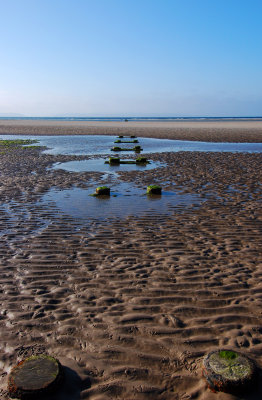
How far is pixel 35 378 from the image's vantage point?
11.6 feet

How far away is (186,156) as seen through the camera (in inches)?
970

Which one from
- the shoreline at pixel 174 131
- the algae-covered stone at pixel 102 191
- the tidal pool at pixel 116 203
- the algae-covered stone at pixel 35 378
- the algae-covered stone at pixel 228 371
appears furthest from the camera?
the shoreline at pixel 174 131

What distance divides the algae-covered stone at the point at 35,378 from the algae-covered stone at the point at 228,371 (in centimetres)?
174

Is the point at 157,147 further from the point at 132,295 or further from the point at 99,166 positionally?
the point at 132,295

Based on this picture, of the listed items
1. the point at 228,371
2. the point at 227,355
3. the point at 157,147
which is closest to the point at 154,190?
the point at 227,355

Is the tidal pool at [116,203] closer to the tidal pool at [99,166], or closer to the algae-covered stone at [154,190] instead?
the algae-covered stone at [154,190]

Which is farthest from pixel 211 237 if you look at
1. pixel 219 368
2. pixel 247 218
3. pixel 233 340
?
pixel 219 368

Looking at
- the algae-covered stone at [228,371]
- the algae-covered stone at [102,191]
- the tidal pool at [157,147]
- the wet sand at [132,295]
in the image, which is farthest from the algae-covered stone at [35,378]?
the tidal pool at [157,147]

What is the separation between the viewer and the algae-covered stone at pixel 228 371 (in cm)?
356

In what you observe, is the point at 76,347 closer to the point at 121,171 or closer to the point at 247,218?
the point at 247,218

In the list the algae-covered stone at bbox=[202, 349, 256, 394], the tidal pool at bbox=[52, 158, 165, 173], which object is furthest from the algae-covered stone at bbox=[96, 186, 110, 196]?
the algae-covered stone at bbox=[202, 349, 256, 394]

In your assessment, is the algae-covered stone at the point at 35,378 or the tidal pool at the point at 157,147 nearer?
the algae-covered stone at the point at 35,378

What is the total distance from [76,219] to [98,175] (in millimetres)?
8076

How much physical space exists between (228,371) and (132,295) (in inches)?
88.5
